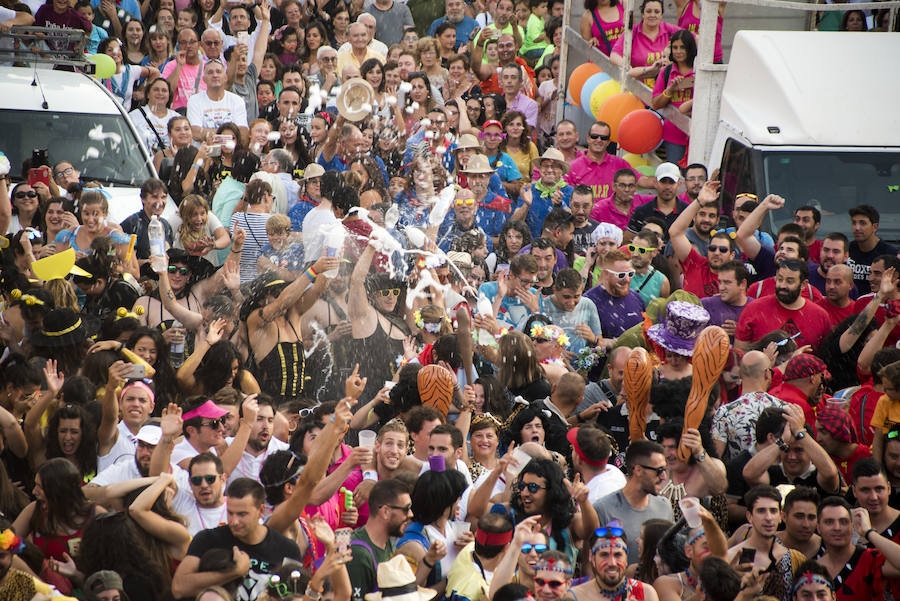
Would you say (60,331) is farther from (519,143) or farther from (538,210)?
(519,143)

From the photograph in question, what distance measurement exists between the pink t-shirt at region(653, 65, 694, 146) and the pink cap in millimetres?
7644

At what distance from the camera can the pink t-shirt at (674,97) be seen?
13.7 m

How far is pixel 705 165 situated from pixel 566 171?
142 centimetres

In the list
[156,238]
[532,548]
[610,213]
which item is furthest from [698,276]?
[532,548]

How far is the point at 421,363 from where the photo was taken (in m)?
9.08

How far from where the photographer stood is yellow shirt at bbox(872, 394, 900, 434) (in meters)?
7.80

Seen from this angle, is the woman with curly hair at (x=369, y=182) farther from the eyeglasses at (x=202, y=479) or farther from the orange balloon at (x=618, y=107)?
the eyeglasses at (x=202, y=479)

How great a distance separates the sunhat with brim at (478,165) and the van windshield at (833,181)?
2.84 metres

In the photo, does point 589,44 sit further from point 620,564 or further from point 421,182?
point 620,564

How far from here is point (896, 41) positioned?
38.4ft

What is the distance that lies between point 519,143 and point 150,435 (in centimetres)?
787

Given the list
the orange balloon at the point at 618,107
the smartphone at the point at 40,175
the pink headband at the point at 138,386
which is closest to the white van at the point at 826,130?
the orange balloon at the point at 618,107

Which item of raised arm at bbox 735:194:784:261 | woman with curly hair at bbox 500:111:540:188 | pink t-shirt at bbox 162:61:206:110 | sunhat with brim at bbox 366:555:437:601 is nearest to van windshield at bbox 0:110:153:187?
pink t-shirt at bbox 162:61:206:110

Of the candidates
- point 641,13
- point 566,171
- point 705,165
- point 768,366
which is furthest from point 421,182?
point 768,366
